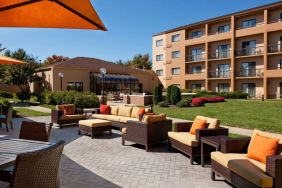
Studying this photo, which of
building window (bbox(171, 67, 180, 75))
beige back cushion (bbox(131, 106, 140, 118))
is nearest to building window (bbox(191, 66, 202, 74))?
building window (bbox(171, 67, 180, 75))

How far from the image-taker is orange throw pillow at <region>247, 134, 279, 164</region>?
15.8 ft

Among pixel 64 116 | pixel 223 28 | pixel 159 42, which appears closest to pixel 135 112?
pixel 64 116

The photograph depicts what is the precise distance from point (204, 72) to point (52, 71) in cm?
2044

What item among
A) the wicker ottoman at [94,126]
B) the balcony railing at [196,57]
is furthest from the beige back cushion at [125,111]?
the balcony railing at [196,57]

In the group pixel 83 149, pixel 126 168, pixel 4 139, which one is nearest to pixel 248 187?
pixel 126 168

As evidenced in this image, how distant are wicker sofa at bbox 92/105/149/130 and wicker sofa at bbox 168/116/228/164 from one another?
10.9 ft

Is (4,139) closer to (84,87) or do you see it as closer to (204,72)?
(84,87)

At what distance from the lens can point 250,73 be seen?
33719 mm

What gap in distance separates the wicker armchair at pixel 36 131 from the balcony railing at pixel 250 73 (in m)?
31.9

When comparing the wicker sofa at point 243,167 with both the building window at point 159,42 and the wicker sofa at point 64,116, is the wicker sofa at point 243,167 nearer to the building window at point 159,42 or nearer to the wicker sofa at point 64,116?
the wicker sofa at point 64,116

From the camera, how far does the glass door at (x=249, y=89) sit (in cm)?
3399

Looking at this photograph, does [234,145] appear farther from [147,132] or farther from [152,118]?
[152,118]

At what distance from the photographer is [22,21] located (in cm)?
410

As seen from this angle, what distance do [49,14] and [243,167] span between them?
385cm
